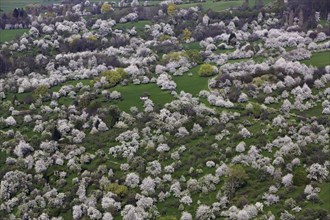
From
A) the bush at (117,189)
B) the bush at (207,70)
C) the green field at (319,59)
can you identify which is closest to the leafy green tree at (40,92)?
the bush at (207,70)

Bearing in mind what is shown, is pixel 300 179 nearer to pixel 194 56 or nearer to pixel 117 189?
pixel 117 189

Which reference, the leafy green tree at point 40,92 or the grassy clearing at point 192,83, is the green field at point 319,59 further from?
the leafy green tree at point 40,92

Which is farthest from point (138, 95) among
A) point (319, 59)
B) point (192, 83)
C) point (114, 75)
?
point (319, 59)

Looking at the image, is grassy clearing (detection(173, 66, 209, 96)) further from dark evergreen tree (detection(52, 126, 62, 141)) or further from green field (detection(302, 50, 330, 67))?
dark evergreen tree (detection(52, 126, 62, 141))

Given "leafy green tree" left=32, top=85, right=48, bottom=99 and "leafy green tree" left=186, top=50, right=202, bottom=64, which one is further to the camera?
"leafy green tree" left=186, top=50, right=202, bottom=64

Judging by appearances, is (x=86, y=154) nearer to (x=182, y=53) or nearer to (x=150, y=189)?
(x=150, y=189)

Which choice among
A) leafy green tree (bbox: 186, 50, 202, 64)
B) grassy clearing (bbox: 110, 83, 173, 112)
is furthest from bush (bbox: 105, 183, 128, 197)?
leafy green tree (bbox: 186, 50, 202, 64)

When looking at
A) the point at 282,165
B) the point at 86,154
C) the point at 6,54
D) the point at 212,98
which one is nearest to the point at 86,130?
the point at 86,154

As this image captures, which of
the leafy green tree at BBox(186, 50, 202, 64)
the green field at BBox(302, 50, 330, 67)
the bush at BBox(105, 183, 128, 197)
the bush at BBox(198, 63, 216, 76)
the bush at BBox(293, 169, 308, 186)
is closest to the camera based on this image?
the bush at BBox(293, 169, 308, 186)
